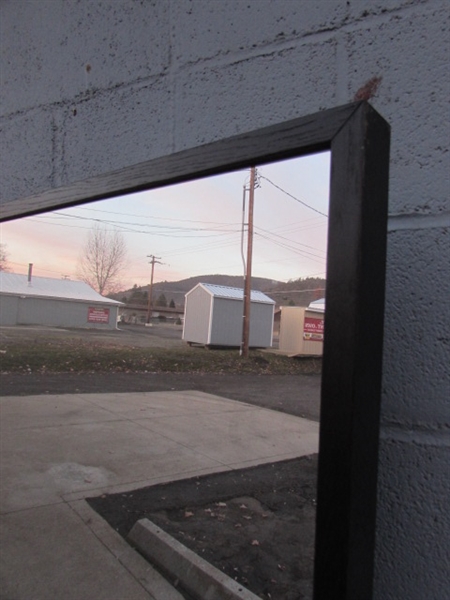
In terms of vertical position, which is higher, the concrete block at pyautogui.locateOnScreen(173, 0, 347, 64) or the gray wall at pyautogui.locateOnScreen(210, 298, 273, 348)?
the concrete block at pyautogui.locateOnScreen(173, 0, 347, 64)

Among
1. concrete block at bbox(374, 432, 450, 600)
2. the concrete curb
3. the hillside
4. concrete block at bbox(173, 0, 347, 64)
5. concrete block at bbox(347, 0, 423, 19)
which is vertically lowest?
the concrete curb

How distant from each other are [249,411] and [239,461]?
3.30m

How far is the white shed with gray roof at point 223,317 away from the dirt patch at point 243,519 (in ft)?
61.6

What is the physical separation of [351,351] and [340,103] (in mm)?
758

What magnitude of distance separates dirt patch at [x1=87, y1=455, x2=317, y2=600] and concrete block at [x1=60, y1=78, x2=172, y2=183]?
2497 millimetres

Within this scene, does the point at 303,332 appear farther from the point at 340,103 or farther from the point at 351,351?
the point at 351,351

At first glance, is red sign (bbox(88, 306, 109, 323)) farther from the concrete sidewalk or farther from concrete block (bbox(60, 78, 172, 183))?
concrete block (bbox(60, 78, 172, 183))

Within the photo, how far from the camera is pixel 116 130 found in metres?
1.87

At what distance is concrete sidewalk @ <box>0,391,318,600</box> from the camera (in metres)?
2.76

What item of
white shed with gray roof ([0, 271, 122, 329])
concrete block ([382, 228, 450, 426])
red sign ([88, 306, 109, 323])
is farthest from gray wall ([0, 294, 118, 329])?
concrete block ([382, 228, 450, 426])

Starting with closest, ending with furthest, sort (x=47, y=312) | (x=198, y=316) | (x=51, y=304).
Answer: (x=198, y=316) < (x=47, y=312) < (x=51, y=304)

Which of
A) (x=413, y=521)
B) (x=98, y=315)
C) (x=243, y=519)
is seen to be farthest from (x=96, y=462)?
(x=98, y=315)

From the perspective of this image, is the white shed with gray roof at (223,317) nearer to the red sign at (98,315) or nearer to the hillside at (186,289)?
the hillside at (186,289)

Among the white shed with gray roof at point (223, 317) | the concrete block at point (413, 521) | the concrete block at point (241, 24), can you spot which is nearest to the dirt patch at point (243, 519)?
the concrete block at point (413, 521)
